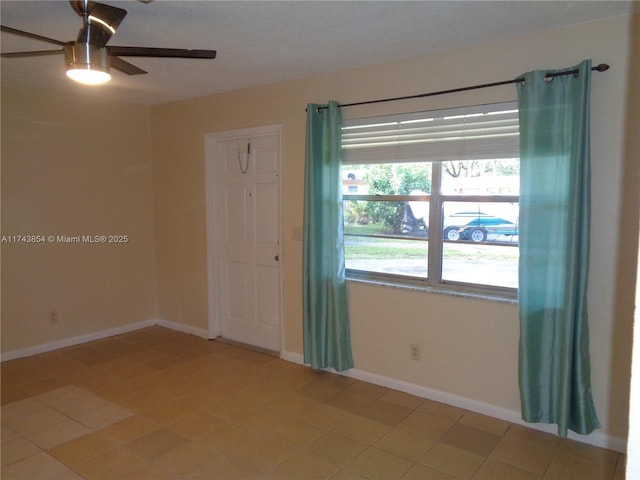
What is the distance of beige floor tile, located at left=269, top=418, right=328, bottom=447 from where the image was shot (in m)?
2.73

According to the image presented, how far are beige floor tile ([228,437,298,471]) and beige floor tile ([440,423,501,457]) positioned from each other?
967 millimetres

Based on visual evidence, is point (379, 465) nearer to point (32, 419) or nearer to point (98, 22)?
point (32, 419)

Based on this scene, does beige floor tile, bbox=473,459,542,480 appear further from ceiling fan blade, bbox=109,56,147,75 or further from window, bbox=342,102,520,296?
ceiling fan blade, bbox=109,56,147,75

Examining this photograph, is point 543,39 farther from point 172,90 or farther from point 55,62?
point 55,62

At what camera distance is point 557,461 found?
98.5 inches

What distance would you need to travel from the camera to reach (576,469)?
243cm

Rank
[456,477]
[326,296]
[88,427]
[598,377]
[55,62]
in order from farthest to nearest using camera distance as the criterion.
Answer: [326,296] < [55,62] < [88,427] < [598,377] < [456,477]

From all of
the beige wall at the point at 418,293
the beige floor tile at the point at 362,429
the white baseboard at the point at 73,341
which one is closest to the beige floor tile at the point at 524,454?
the beige wall at the point at 418,293

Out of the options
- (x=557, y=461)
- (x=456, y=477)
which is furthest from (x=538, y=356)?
(x=456, y=477)

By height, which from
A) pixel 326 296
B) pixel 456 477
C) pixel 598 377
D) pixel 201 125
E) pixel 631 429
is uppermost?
pixel 201 125

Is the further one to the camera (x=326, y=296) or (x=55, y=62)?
(x=326, y=296)

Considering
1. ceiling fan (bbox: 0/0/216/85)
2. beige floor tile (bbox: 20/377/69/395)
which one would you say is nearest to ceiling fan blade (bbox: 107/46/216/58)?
ceiling fan (bbox: 0/0/216/85)

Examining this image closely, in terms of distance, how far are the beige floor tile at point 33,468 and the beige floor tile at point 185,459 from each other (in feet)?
1.73

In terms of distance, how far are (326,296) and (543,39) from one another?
2288 millimetres
